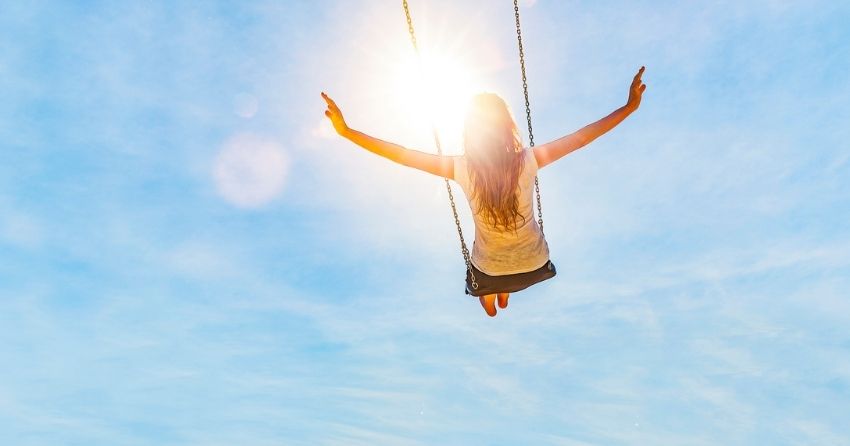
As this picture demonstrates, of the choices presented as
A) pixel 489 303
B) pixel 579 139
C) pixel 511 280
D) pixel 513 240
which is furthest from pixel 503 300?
pixel 579 139

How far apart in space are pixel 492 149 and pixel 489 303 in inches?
90.7

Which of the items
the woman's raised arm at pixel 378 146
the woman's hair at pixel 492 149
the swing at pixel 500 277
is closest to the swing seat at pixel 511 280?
the swing at pixel 500 277

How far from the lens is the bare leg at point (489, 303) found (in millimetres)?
6953

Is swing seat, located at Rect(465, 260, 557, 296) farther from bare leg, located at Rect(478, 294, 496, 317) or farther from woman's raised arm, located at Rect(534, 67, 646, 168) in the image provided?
woman's raised arm, located at Rect(534, 67, 646, 168)

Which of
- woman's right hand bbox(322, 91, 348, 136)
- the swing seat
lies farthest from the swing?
woman's right hand bbox(322, 91, 348, 136)

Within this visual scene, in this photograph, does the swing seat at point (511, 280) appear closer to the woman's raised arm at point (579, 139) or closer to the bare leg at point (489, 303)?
the bare leg at point (489, 303)

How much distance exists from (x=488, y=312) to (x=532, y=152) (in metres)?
2.29

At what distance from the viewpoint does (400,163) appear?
5.12 meters

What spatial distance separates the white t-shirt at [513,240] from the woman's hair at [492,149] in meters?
0.07

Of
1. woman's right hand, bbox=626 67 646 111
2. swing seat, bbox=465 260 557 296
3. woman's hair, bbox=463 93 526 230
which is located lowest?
swing seat, bbox=465 260 557 296

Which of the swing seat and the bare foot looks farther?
the bare foot

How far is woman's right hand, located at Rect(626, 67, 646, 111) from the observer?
5.37 m

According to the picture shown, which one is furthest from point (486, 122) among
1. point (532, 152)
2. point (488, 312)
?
point (488, 312)

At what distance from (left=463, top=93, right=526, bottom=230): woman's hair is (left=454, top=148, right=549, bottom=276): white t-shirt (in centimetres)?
7
